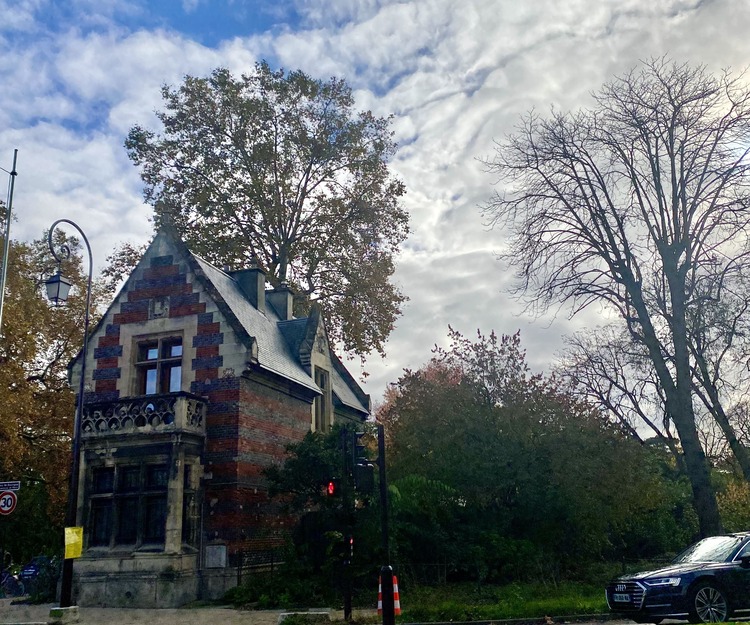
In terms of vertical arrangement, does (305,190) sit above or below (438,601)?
above

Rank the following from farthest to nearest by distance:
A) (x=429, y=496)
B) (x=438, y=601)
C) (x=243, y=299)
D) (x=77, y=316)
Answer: (x=77, y=316), (x=243, y=299), (x=429, y=496), (x=438, y=601)

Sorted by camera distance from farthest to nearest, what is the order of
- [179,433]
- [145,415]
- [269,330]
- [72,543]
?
[269,330]
[145,415]
[179,433]
[72,543]

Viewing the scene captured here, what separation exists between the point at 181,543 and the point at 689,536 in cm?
1797

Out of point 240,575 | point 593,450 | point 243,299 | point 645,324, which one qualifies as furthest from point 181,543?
point 645,324

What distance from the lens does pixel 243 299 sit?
2572 centimetres

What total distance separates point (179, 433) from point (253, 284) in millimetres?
8130

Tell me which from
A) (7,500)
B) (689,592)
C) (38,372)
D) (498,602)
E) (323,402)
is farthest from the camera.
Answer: (38,372)

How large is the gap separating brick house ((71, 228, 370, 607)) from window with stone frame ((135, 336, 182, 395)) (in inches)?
1.5

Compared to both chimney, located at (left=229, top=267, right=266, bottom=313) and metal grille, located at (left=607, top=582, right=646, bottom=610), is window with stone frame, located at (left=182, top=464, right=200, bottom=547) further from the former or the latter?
metal grille, located at (left=607, top=582, right=646, bottom=610)

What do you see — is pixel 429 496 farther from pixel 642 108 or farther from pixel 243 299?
pixel 642 108

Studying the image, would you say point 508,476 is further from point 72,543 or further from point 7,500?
point 7,500

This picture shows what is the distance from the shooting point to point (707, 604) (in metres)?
12.3

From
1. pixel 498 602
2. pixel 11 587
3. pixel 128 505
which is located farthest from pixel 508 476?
pixel 11 587

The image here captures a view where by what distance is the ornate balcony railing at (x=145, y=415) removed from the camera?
797 inches
